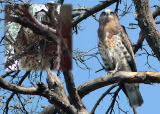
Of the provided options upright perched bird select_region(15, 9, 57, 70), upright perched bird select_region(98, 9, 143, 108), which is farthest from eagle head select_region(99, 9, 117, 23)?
upright perched bird select_region(15, 9, 57, 70)

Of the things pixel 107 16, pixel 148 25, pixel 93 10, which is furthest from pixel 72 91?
pixel 107 16

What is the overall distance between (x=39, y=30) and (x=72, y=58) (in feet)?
2.29

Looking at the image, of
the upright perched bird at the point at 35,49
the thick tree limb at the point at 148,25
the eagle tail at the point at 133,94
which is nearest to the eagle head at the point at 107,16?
the eagle tail at the point at 133,94

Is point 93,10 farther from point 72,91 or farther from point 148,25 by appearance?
point 72,91

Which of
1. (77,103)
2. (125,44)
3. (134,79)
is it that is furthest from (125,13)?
(77,103)

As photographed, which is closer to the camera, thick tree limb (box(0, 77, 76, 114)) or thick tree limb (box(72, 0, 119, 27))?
thick tree limb (box(0, 77, 76, 114))

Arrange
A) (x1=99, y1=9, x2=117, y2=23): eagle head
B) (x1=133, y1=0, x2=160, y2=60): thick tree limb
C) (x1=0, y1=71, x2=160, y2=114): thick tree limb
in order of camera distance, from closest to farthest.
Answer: (x1=0, y1=71, x2=160, y2=114): thick tree limb → (x1=133, y1=0, x2=160, y2=60): thick tree limb → (x1=99, y1=9, x2=117, y2=23): eagle head

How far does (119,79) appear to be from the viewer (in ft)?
14.3

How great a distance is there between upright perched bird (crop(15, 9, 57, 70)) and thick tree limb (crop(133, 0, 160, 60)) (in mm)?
1107

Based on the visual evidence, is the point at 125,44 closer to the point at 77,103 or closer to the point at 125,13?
the point at 125,13

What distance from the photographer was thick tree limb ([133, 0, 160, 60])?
4.40 metres

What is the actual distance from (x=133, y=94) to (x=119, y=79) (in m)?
1.37

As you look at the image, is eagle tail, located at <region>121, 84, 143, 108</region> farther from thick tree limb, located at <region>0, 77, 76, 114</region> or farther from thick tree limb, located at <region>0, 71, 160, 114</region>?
thick tree limb, located at <region>0, 77, 76, 114</region>

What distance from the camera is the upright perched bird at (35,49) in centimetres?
377
